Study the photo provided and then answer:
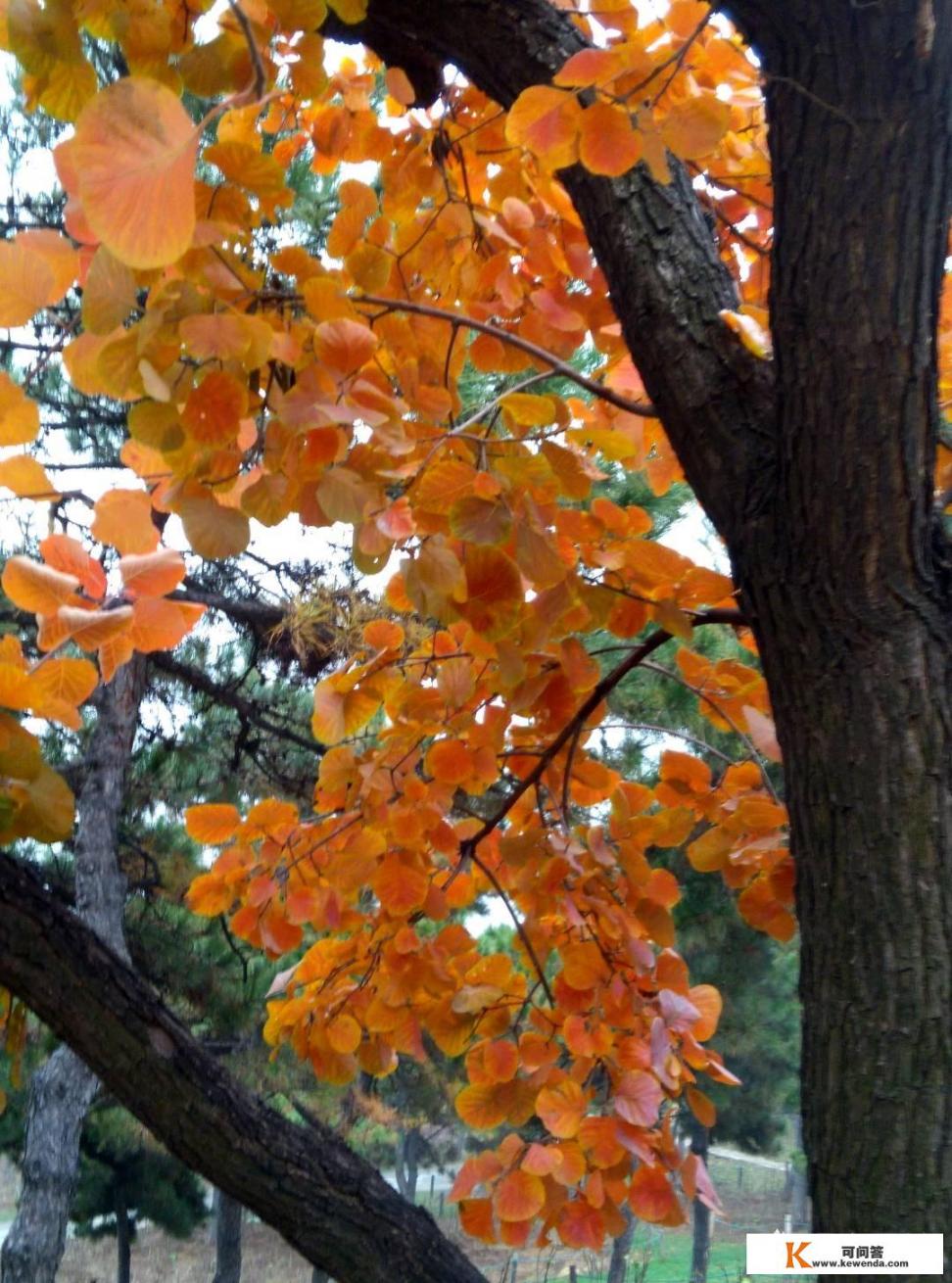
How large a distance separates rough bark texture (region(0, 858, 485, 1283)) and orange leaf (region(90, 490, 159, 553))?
499 mm

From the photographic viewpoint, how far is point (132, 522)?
0.74 meters

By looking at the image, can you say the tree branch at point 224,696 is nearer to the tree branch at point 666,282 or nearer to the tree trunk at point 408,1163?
the tree trunk at point 408,1163

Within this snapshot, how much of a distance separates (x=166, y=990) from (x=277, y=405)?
349 cm

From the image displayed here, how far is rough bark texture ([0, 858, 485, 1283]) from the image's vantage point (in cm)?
105

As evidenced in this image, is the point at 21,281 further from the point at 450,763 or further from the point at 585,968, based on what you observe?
the point at 585,968

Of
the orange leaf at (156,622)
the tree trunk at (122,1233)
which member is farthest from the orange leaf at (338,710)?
the tree trunk at (122,1233)

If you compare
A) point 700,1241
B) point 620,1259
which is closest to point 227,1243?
point 620,1259

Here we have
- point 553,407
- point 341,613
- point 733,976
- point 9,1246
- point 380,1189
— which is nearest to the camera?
point 553,407

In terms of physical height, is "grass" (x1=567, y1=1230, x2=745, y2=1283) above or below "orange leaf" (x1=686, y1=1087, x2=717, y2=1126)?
below

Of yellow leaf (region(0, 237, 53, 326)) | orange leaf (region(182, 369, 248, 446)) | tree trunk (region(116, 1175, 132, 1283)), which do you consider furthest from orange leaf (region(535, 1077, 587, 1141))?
tree trunk (region(116, 1175, 132, 1283))

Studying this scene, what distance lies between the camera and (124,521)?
740 mm

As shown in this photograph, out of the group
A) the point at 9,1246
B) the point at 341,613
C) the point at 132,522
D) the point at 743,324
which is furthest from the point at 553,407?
the point at 9,1246

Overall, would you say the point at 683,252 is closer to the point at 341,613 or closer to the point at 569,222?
the point at 569,222

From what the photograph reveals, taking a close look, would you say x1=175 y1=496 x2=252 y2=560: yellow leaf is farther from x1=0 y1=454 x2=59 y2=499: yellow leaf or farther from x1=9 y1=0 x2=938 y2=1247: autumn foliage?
x1=0 y1=454 x2=59 y2=499: yellow leaf
